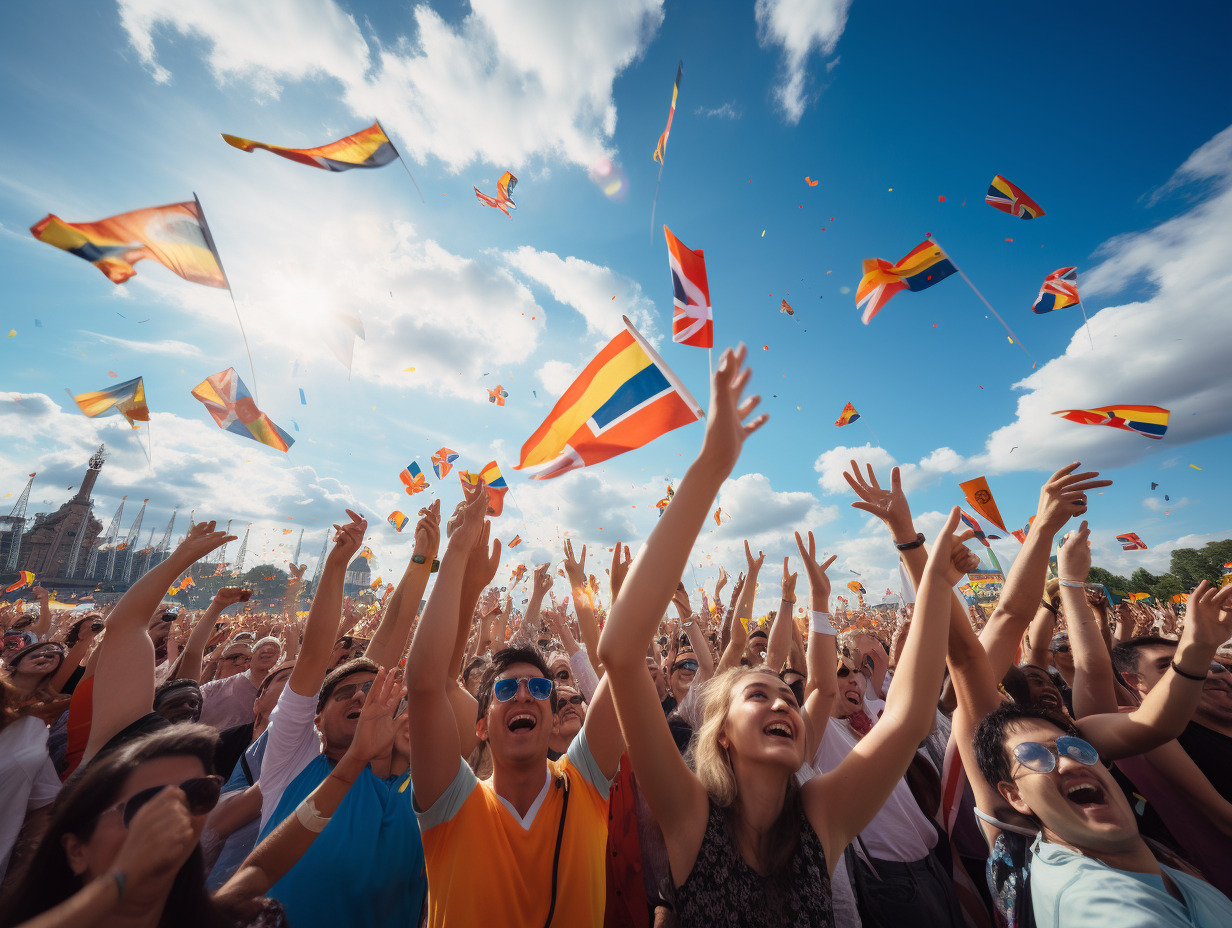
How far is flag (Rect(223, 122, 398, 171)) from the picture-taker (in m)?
5.79

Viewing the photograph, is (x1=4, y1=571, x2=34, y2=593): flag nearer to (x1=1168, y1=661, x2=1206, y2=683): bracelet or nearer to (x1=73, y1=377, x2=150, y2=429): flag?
(x1=73, y1=377, x2=150, y2=429): flag

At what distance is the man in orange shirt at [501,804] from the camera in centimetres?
220

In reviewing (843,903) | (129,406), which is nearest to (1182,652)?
(843,903)

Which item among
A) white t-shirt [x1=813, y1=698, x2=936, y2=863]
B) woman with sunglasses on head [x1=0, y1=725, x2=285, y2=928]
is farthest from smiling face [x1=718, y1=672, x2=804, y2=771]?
woman with sunglasses on head [x1=0, y1=725, x2=285, y2=928]

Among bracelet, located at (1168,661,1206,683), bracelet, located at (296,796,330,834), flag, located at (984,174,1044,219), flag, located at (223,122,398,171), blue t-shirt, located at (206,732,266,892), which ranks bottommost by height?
blue t-shirt, located at (206,732,266,892)

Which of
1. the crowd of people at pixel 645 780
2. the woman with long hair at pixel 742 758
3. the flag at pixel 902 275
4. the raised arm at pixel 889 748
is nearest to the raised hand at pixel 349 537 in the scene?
the crowd of people at pixel 645 780

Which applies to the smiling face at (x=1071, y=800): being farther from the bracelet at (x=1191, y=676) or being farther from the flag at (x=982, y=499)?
the flag at (x=982, y=499)

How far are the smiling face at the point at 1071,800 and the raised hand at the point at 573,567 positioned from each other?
11.3 feet

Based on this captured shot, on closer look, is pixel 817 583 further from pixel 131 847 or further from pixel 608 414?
pixel 131 847

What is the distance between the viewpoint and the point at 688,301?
216 inches

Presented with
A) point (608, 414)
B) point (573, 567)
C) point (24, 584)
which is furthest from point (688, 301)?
point (24, 584)

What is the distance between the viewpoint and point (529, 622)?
5.97m

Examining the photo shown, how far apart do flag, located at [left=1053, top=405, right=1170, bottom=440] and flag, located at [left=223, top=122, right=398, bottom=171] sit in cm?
1110

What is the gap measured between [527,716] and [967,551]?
2.72 metres
